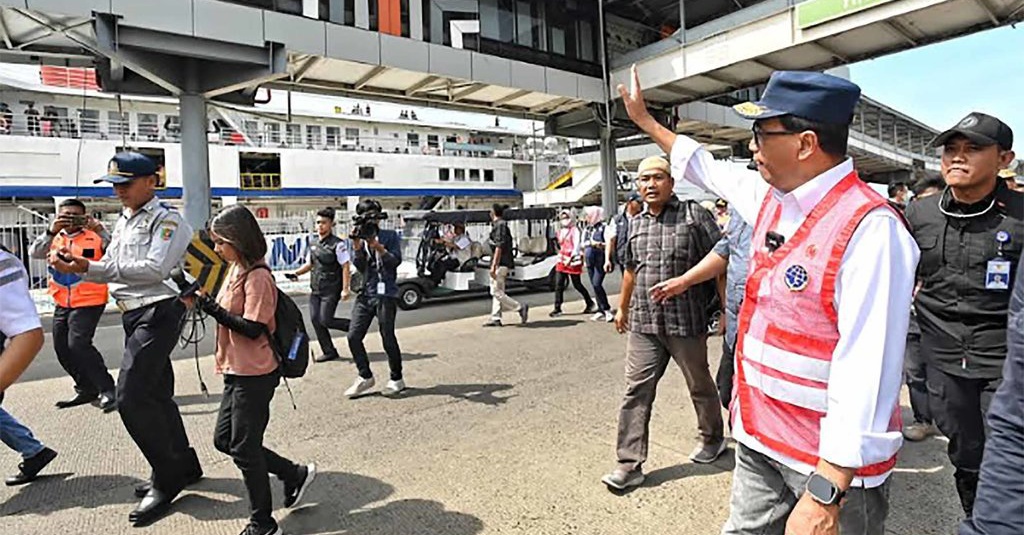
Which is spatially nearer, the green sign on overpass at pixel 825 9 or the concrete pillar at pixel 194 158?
the green sign on overpass at pixel 825 9

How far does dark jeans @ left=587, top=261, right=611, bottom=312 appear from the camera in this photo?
31.5 ft

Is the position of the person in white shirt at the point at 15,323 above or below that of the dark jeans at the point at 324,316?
above

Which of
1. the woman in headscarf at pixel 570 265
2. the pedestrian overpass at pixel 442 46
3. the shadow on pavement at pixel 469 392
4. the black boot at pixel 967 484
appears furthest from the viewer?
the woman in headscarf at pixel 570 265

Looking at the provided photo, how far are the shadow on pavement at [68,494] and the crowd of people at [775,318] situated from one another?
5.3 inches

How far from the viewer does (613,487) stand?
131 inches

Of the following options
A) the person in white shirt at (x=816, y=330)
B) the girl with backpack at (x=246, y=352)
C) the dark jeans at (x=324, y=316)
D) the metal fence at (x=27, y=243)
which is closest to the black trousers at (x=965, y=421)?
the person in white shirt at (x=816, y=330)

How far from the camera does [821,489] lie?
1415 millimetres

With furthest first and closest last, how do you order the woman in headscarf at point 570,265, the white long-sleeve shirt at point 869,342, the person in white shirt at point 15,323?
the woman in headscarf at point 570,265, the person in white shirt at point 15,323, the white long-sleeve shirt at point 869,342

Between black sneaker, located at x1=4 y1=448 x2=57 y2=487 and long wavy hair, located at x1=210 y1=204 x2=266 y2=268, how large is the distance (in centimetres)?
221

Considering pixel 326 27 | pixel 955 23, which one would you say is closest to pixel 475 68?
pixel 326 27

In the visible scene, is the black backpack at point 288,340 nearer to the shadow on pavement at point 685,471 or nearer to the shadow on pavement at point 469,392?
the shadow on pavement at point 685,471

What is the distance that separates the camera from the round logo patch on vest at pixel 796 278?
59.9 inches

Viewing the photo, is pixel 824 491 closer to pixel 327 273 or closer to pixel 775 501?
pixel 775 501

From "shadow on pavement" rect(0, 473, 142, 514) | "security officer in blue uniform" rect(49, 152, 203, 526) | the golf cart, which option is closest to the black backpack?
"security officer in blue uniform" rect(49, 152, 203, 526)
